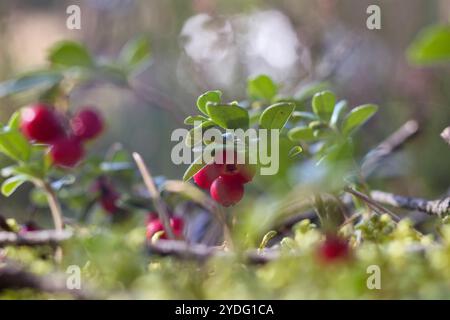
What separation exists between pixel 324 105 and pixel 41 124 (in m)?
0.35

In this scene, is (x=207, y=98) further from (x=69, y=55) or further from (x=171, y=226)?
(x=69, y=55)

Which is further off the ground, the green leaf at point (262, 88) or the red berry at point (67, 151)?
the green leaf at point (262, 88)

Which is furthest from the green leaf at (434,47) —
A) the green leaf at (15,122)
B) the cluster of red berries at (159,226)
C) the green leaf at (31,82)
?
the green leaf at (31,82)

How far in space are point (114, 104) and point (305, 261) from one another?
2.86 meters

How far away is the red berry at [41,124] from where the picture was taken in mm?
739

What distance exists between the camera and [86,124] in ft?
2.80

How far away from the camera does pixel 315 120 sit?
0.65 metres

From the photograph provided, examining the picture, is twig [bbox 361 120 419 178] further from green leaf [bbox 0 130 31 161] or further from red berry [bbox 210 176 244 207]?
green leaf [bbox 0 130 31 161]

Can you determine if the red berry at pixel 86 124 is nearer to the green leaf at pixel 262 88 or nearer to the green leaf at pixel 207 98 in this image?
the green leaf at pixel 262 88

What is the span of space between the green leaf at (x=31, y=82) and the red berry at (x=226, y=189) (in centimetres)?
35

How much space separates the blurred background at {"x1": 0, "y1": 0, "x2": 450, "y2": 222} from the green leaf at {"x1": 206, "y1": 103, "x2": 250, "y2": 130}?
39 cm

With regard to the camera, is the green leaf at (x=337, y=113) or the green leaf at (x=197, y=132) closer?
the green leaf at (x=197, y=132)

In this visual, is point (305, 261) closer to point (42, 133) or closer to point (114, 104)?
point (42, 133)
